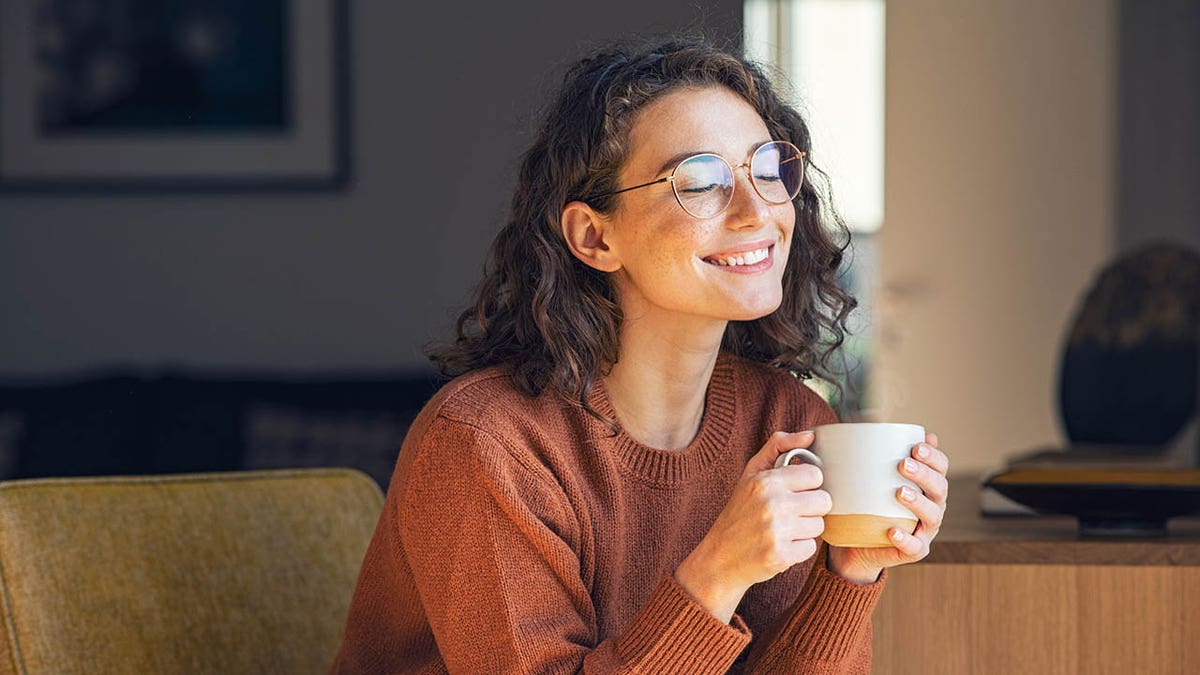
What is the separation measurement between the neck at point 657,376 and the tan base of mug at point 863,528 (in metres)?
0.28

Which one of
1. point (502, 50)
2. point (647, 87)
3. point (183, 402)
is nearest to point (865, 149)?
point (502, 50)

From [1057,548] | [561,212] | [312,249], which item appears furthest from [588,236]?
[312,249]

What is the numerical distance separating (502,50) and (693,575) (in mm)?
2203

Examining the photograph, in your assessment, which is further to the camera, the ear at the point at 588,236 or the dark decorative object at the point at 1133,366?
the dark decorative object at the point at 1133,366

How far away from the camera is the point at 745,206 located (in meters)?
1.30

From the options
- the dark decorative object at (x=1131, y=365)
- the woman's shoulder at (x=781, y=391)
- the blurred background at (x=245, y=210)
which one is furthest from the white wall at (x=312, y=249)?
the woman's shoulder at (x=781, y=391)

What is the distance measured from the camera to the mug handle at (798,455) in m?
1.17

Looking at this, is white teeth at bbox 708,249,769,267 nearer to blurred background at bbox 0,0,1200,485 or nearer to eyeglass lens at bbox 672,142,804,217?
eyeglass lens at bbox 672,142,804,217

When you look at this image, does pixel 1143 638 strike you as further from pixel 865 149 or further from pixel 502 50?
pixel 865 149

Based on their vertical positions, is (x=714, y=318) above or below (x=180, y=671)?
above

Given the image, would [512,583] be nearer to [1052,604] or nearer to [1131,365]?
[1052,604]

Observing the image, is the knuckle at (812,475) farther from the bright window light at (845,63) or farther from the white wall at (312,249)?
the bright window light at (845,63)

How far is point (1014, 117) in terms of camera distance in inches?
162

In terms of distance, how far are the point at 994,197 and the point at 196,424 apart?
2.39 m
